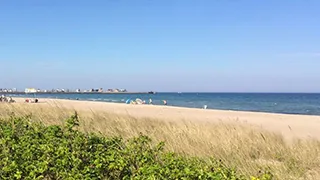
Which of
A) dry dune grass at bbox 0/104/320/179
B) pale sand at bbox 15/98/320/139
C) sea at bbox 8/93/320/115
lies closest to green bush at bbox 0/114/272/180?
dry dune grass at bbox 0/104/320/179

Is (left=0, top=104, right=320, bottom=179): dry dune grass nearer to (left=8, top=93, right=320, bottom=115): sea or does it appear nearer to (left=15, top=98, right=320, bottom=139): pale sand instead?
(left=15, top=98, right=320, bottom=139): pale sand

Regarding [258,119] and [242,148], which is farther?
[258,119]

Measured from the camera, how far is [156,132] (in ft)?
25.7

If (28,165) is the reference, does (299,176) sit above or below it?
below

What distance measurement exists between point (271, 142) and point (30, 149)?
5.33 meters

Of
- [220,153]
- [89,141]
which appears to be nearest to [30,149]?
[89,141]

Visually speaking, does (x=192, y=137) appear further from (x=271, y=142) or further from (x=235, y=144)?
(x=271, y=142)

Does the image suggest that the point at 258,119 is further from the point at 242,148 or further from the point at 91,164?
the point at 91,164

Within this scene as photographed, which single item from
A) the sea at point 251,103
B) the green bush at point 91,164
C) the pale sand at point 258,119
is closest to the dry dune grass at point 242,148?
the green bush at point 91,164

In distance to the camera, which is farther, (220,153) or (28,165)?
(220,153)

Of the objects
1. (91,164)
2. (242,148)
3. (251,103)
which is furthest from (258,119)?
(251,103)

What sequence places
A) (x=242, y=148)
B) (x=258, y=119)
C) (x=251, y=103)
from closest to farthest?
(x=242, y=148)
(x=258, y=119)
(x=251, y=103)

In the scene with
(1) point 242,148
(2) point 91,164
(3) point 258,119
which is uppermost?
(2) point 91,164

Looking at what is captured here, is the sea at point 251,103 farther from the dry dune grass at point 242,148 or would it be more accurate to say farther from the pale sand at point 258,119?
the dry dune grass at point 242,148
